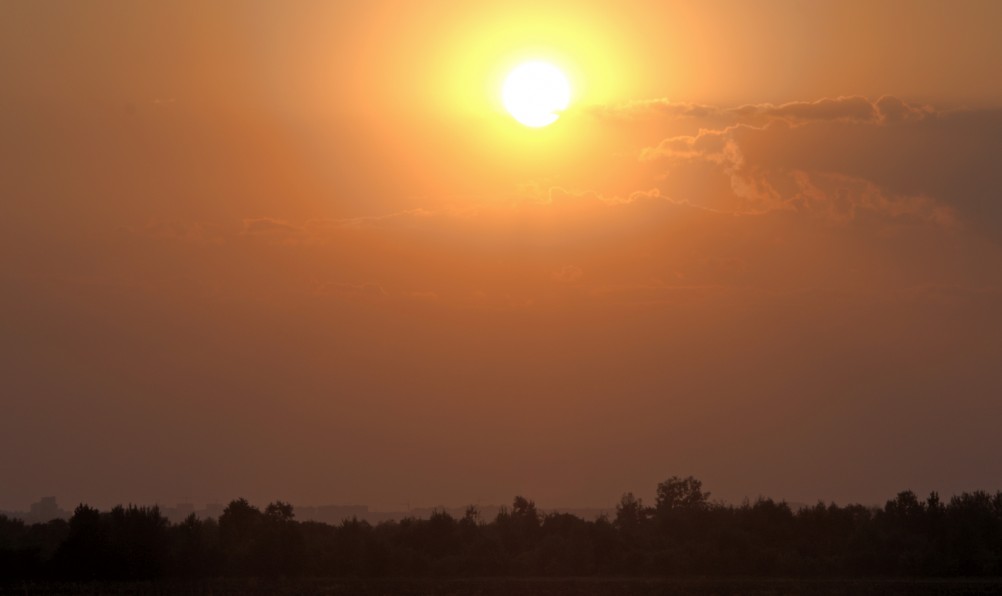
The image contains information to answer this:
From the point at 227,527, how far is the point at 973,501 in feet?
172

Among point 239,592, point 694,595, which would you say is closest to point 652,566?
point 694,595

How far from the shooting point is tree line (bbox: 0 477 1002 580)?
6962cm

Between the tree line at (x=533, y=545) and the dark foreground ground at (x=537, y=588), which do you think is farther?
the tree line at (x=533, y=545)

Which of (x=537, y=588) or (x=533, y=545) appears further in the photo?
(x=533, y=545)

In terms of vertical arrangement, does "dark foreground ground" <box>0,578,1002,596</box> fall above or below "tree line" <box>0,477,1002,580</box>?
below

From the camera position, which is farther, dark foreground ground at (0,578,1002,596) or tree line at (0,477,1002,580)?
tree line at (0,477,1002,580)

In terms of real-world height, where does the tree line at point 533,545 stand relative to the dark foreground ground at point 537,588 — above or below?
above

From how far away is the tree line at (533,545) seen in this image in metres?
69.6

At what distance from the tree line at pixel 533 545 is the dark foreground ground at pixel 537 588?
520cm

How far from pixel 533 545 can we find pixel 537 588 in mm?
21718

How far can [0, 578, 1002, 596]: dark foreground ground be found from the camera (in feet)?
186

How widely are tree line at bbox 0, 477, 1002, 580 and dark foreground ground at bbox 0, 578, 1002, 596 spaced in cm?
520

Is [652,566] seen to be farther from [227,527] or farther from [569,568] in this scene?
[227,527]

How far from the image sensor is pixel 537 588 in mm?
60656
